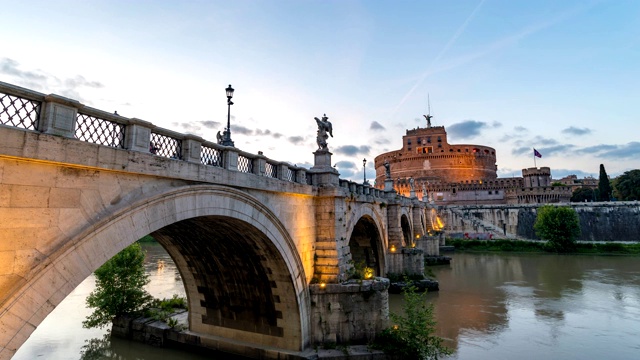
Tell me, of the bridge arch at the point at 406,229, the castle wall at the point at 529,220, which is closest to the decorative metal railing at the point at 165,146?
the bridge arch at the point at 406,229

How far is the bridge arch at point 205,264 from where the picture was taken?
17.5 feet

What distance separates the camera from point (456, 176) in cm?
8875

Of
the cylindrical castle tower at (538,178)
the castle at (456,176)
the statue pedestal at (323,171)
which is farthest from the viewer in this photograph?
the cylindrical castle tower at (538,178)

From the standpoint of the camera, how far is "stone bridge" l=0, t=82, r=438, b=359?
526 centimetres

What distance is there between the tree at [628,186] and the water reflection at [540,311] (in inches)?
1382

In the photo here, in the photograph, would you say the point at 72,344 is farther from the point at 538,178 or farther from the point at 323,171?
the point at 538,178

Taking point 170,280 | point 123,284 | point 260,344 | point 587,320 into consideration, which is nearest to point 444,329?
point 587,320

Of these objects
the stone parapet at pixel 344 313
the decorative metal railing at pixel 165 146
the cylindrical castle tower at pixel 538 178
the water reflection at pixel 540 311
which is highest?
the cylindrical castle tower at pixel 538 178

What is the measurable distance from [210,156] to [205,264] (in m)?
6.47

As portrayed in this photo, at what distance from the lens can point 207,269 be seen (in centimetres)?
1423

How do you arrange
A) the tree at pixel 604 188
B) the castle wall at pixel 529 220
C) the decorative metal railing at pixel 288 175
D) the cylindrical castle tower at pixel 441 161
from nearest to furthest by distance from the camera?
1. the decorative metal railing at pixel 288 175
2. the castle wall at pixel 529 220
3. the tree at pixel 604 188
4. the cylindrical castle tower at pixel 441 161

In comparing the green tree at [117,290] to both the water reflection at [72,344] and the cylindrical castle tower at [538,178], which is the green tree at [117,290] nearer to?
the water reflection at [72,344]

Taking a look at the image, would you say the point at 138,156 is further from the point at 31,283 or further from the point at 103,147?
the point at 31,283

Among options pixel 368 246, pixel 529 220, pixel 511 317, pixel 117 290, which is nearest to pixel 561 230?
pixel 529 220
